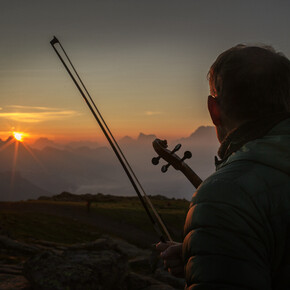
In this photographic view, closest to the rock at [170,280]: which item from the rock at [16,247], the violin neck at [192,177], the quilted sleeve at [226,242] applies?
the rock at [16,247]

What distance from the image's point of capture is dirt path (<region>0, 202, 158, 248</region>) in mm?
26578

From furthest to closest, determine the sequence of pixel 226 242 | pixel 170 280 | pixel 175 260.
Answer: pixel 170 280
pixel 175 260
pixel 226 242

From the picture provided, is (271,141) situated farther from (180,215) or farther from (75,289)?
(180,215)

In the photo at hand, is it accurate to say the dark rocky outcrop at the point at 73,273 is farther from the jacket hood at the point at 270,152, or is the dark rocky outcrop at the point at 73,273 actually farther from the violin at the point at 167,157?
the jacket hood at the point at 270,152

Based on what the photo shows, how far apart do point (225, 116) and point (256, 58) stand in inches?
14.4

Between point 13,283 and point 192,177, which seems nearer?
point 192,177

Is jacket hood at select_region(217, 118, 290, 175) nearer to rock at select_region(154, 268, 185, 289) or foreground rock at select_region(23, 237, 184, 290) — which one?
foreground rock at select_region(23, 237, 184, 290)

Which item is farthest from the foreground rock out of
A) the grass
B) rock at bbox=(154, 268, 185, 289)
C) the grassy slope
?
the grass

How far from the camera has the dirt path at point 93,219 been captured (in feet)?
87.2

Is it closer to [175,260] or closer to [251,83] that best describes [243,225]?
[251,83]

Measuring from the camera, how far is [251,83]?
6.70 feet

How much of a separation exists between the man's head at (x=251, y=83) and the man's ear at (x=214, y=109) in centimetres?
7

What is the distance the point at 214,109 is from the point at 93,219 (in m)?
31.3

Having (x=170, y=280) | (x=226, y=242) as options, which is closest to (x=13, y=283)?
(x=170, y=280)
